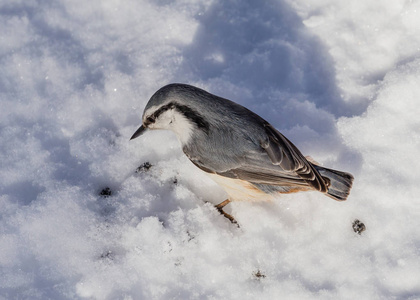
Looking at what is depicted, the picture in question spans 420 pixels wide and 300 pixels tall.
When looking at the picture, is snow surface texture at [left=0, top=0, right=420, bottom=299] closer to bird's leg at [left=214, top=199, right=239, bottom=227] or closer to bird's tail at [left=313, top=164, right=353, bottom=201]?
bird's leg at [left=214, top=199, right=239, bottom=227]

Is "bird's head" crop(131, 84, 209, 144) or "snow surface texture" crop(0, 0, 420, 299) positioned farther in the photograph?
"snow surface texture" crop(0, 0, 420, 299)

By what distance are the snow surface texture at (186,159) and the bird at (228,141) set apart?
468 millimetres

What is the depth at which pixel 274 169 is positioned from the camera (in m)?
2.92

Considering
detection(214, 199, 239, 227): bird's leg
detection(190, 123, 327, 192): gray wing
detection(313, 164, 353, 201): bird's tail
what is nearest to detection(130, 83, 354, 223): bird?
detection(190, 123, 327, 192): gray wing

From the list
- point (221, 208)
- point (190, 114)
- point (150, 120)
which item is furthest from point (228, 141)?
point (221, 208)

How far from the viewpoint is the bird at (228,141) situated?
2.90m

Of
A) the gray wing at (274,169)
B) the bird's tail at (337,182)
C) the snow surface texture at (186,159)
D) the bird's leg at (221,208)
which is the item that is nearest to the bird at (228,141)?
the gray wing at (274,169)

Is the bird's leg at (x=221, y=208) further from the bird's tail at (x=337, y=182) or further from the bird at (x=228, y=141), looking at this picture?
the bird's tail at (x=337, y=182)

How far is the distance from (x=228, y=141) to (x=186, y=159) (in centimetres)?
70

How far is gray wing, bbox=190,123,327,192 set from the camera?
2910mm

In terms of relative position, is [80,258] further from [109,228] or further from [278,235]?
[278,235]

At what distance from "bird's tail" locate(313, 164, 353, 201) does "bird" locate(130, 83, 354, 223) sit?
120mm

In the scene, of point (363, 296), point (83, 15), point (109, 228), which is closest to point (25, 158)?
point (109, 228)

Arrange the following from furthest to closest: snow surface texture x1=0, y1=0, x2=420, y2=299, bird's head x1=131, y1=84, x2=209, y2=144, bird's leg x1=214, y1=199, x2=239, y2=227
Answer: bird's leg x1=214, y1=199, x2=239, y2=227 → snow surface texture x1=0, y1=0, x2=420, y2=299 → bird's head x1=131, y1=84, x2=209, y2=144
